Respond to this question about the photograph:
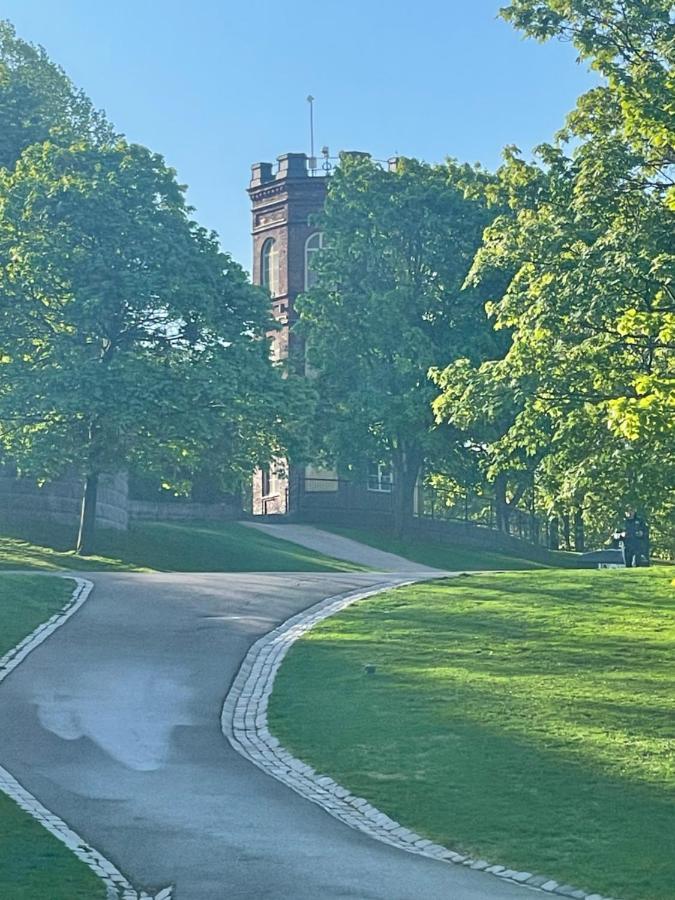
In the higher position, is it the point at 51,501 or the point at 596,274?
the point at 596,274

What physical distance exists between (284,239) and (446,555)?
20.0m

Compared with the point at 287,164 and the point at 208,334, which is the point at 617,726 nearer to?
the point at 208,334

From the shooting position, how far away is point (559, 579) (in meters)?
30.4

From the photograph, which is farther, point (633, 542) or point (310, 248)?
point (310, 248)

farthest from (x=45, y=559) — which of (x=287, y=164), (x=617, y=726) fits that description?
(x=287, y=164)

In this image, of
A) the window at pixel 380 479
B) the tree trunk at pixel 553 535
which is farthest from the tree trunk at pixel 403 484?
the tree trunk at pixel 553 535

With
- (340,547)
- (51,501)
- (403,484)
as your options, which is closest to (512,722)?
(51,501)

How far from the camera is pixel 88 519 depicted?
1602 inches

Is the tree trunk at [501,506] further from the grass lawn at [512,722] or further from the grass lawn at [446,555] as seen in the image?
the grass lawn at [512,722]

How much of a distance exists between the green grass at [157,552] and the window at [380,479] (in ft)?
47.5

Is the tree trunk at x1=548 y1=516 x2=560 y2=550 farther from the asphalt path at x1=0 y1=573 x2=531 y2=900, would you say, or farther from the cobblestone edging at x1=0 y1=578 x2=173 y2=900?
the cobblestone edging at x1=0 y1=578 x2=173 y2=900

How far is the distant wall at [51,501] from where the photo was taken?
44.8m

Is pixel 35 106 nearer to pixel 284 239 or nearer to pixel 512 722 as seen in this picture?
pixel 284 239

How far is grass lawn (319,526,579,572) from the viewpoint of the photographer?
52.2 meters
